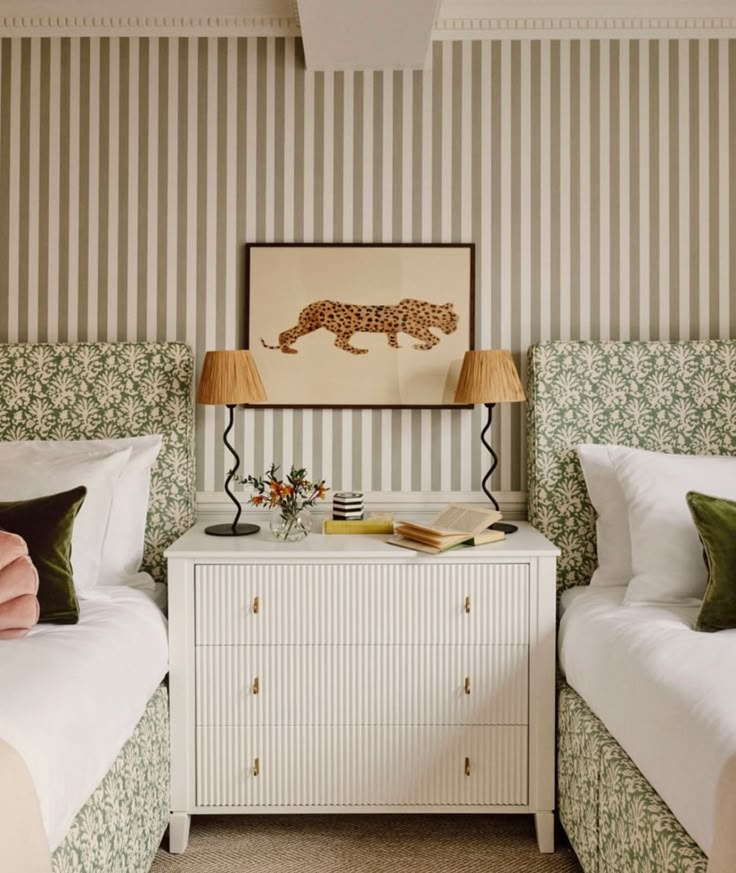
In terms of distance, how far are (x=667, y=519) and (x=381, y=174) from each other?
146cm

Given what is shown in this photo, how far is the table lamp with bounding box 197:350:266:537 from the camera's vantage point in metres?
2.32

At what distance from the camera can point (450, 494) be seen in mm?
2623

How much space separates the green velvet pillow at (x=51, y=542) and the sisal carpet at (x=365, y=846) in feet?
2.63

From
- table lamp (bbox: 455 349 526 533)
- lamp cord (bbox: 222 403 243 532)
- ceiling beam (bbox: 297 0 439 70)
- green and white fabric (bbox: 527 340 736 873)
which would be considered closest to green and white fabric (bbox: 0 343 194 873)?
lamp cord (bbox: 222 403 243 532)

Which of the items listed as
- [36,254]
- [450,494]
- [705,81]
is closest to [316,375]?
[450,494]

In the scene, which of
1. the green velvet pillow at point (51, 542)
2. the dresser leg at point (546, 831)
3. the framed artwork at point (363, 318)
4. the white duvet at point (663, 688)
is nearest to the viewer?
the white duvet at point (663, 688)

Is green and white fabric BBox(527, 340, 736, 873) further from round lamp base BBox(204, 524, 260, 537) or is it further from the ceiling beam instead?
the ceiling beam

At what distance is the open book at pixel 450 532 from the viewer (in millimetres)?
2131

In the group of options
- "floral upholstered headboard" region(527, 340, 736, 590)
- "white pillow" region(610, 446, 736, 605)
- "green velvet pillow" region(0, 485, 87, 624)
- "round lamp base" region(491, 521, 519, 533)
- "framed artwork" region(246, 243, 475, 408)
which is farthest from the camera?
"framed artwork" region(246, 243, 475, 408)

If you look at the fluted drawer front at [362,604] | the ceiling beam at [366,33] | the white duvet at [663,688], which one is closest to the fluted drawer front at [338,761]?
the fluted drawer front at [362,604]

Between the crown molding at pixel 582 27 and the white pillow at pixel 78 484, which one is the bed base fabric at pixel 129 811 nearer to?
the white pillow at pixel 78 484

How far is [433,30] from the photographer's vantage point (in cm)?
254

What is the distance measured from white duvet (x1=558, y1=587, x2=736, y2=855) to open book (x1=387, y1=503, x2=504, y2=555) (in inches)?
13.5

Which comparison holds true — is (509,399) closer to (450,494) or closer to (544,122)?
(450,494)
